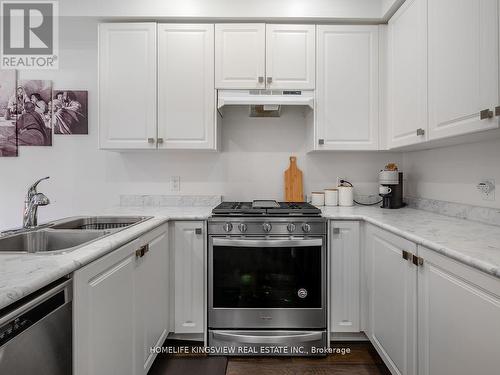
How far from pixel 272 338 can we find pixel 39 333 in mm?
1433

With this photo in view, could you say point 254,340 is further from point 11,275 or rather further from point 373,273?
point 11,275

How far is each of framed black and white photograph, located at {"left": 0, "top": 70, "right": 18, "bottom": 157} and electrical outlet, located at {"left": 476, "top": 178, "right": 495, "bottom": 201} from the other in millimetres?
3419

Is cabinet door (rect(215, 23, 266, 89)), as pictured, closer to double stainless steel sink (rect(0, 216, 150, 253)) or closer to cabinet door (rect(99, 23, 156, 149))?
cabinet door (rect(99, 23, 156, 149))

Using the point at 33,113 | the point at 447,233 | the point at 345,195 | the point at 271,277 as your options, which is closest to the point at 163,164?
the point at 33,113

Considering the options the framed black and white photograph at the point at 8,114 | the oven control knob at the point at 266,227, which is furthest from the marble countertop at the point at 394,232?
the framed black and white photograph at the point at 8,114

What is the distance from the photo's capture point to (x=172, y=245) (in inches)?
77.0

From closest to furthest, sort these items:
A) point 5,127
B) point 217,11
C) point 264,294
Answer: point 264,294, point 217,11, point 5,127

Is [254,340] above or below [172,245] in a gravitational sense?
below

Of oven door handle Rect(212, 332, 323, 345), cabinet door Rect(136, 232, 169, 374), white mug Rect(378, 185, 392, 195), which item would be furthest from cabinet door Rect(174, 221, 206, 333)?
white mug Rect(378, 185, 392, 195)

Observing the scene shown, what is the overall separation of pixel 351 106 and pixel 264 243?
1238 mm

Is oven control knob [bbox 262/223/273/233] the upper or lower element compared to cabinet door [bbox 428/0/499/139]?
lower

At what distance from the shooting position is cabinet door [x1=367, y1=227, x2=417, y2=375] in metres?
1.33

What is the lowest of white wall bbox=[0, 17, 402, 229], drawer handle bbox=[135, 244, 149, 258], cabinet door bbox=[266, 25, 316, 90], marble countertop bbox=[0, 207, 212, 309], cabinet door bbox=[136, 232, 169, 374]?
cabinet door bbox=[136, 232, 169, 374]

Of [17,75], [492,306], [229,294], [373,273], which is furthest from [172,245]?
[17,75]
